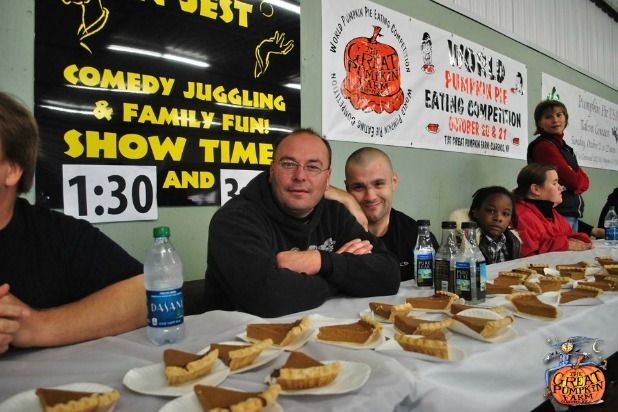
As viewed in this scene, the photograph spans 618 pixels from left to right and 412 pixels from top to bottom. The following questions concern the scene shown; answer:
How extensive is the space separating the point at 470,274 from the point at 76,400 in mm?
1081

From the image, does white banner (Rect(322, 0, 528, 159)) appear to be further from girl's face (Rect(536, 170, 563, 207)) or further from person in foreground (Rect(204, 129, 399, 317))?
person in foreground (Rect(204, 129, 399, 317))

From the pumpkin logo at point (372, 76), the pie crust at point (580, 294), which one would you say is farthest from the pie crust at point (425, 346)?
the pumpkin logo at point (372, 76)

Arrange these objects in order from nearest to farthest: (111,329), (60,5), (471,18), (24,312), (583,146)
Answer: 1. (24,312)
2. (111,329)
3. (60,5)
4. (471,18)
5. (583,146)

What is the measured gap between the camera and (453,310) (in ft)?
3.73

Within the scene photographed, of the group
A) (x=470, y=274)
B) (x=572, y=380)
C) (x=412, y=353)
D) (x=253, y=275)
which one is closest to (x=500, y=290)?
(x=470, y=274)

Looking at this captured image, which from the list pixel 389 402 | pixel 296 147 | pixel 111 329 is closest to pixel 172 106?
pixel 296 147

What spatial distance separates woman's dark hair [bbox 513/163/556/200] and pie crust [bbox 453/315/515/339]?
2.37m

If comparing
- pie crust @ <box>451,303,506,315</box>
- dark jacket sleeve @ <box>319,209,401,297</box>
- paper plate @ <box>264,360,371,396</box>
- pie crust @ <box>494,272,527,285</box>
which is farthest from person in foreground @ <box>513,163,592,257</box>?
paper plate @ <box>264,360,371,396</box>

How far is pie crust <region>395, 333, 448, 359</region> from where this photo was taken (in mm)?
818

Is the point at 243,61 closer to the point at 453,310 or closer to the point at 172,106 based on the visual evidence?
the point at 172,106

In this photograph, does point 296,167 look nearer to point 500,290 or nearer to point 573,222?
point 500,290

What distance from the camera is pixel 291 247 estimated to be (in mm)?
1574

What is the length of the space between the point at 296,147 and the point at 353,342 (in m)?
0.88

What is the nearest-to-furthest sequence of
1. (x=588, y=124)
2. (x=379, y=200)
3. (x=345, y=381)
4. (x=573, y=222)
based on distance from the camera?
(x=345, y=381), (x=379, y=200), (x=573, y=222), (x=588, y=124)
